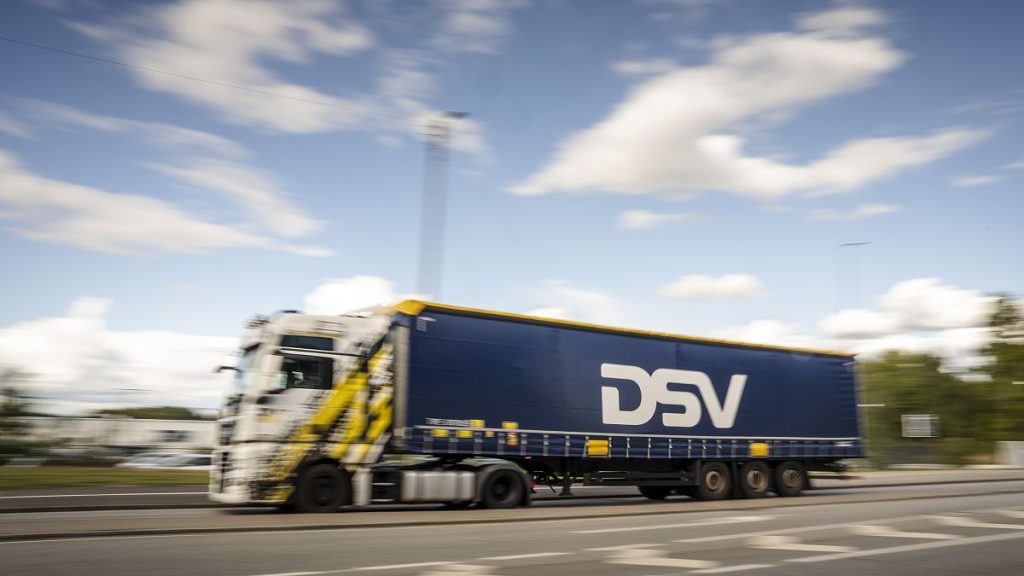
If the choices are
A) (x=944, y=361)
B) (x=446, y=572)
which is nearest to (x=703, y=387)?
(x=446, y=572)

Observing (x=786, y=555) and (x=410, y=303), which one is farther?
(x=410, y=303)

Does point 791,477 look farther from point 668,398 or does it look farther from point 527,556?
point 527,556

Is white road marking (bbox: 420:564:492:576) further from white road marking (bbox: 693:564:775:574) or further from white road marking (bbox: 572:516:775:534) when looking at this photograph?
white road marking (bbox: 572:516:775:534)

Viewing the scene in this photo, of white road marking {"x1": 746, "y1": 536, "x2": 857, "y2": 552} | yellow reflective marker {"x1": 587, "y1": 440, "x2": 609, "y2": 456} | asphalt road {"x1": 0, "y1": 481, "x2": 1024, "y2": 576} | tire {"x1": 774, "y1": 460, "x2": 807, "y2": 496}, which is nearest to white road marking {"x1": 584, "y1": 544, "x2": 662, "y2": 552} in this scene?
asphalt road {"x1": 0, "y1": 481, "x2": 1024, "y2": 576}

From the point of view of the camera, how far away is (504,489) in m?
17.3

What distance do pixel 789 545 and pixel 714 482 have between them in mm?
10313

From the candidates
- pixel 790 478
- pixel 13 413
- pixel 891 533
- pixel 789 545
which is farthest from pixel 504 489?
pixel 13 413

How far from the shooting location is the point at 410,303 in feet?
54.5

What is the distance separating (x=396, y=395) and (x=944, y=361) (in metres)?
65.2

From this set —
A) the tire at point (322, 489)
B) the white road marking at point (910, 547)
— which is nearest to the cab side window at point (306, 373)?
the tire at point (322, 489)

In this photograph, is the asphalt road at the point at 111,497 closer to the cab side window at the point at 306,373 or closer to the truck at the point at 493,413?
the truck at the point at 493,413

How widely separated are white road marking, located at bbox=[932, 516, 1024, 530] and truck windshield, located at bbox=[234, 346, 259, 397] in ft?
36.5

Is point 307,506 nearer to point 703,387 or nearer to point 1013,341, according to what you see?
point 703,387

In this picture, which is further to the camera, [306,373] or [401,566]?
[306,373]
